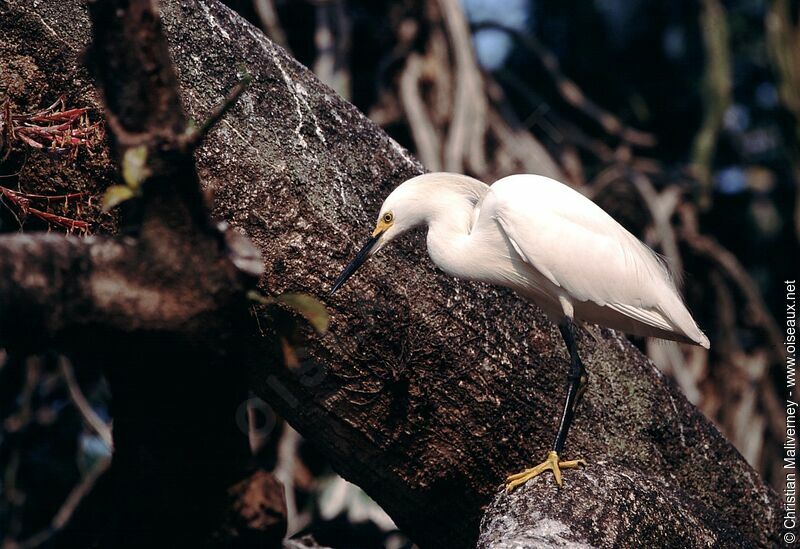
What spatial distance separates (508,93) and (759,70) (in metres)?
1.77

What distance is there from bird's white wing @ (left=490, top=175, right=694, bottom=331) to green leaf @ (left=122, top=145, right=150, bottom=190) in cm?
129

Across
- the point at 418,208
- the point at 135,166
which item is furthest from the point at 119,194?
the point at 418,208

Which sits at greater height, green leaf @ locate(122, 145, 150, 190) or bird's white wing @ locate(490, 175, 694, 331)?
green leaf @ locate(122, 145, 150, 190)

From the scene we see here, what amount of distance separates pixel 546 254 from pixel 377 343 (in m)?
0.50

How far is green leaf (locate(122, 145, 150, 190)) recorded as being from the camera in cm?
107

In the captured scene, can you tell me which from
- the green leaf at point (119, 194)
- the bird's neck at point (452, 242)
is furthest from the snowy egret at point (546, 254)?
the green leaf at point (119, 194)

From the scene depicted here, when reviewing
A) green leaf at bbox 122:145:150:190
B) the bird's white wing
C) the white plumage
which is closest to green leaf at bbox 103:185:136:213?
green leaf at bbox 122:145:150:190

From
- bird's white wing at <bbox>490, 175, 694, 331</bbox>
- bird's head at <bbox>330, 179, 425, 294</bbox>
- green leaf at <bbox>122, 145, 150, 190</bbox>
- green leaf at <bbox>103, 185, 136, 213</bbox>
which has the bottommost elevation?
bird's head at <bbox>330, 179, 425, 294</bbox>

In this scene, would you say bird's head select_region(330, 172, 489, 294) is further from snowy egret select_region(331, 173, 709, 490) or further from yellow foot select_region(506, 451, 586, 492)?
yellow foot select_region(506, 451, 586, 492)

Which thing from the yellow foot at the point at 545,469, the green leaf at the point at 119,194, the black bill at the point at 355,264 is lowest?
the yellow foot at the point at 545,469

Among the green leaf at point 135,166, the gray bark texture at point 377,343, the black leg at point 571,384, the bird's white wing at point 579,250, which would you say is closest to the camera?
the green leaf at point 135,166

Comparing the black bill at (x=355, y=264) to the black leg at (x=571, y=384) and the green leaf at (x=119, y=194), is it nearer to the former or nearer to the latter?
the black leg at (x=571, y=384)

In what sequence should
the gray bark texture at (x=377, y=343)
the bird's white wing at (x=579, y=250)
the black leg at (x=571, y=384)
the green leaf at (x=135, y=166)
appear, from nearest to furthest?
the green leaf at (x=135, y=166) → the gray bark texture at (x=377, y=343) → the black leg at (x=571, y=384) → the bird's white wing at (x=579, y=250)

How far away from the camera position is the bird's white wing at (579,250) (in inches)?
87.6
